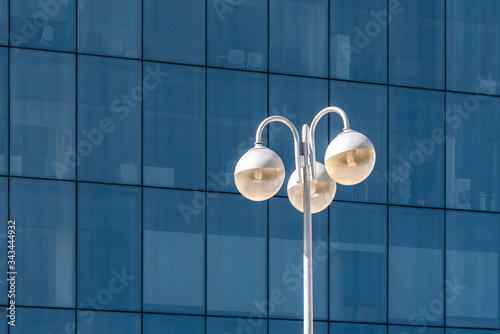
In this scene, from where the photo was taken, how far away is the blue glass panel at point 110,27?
22.5 meters

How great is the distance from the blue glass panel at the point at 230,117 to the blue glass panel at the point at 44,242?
3.27 m

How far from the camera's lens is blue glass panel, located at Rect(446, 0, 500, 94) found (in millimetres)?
25406

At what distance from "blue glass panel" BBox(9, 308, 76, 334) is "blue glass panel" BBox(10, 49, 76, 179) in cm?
276

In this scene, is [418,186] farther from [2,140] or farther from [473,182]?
[2,140]

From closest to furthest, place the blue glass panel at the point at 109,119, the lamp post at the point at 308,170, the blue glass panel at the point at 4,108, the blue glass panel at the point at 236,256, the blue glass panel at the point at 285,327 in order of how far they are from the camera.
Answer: the lamp post at the point at 308,170, the blue glass panel at the point at 4,108, the blue glass panel at the point at 109,119, the blue glass panel at the point at 236,256, the blue glass panel at the point at 285,327

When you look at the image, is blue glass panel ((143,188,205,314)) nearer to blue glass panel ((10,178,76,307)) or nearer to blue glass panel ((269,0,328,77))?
blue glass panel ((10,178,76,307))

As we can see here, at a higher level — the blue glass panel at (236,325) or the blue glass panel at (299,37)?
the blue glass panel at (299,37)

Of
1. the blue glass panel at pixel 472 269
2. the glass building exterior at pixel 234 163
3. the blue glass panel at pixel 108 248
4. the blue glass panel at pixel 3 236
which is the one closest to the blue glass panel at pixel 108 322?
the glass building exterior at pixel 234 163

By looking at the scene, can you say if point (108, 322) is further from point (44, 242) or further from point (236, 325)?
point (236, 325)

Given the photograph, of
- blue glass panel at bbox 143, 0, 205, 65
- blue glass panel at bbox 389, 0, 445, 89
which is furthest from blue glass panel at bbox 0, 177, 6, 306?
blue glass panel at bbox 389, 0, 445, 89

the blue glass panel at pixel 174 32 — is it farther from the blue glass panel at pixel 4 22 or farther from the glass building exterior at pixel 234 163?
the blue glass panel at pixel 4 22

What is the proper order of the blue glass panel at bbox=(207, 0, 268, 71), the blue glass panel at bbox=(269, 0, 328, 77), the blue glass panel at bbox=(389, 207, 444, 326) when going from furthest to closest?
the blue glass panel at bbox=(389, 207, 444, 326) < the blue glass panel at bbox=(269, 0, 328, 77) < the blue glass panel at bbox=(207, 0, 268, 71)

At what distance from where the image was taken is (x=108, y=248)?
21.9 m

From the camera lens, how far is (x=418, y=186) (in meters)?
24.7
